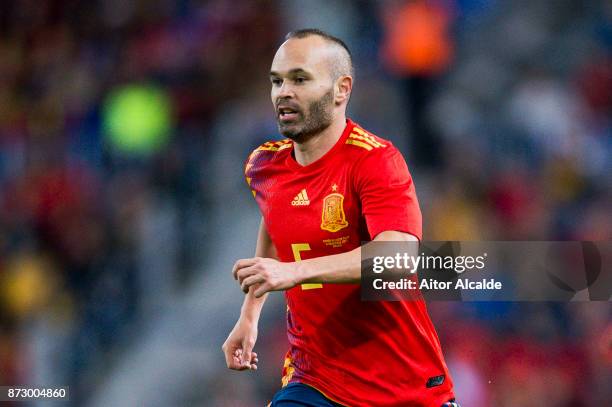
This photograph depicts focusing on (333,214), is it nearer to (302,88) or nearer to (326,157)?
(326,157)

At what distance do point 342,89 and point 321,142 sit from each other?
10.0 inches

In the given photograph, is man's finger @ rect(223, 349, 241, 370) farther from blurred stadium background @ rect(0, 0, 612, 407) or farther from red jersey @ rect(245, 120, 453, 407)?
blurred stadium background @ rect(0, 0, 612, 407)

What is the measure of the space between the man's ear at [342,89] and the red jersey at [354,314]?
17cm

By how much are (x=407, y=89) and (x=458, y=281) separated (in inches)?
127

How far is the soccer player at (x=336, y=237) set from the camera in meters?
3.54

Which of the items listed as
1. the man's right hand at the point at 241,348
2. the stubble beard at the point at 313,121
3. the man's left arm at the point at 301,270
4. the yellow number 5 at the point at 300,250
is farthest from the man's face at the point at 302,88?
the man's right hand at the point at 241,348

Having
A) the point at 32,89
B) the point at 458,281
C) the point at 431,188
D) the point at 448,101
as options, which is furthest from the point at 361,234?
the point at 32,89

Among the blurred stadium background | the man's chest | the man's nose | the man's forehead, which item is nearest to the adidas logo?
the man's chest

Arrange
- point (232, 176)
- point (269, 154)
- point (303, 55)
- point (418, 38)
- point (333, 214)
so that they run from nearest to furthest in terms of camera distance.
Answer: point (333, 214), point (303, 55), point (269, 154), point (232, 176), point (418, 38)

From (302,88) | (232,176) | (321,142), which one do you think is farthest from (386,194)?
(232,176)

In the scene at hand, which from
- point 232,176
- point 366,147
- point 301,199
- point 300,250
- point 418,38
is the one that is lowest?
point 300,250

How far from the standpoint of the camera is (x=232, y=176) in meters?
7.89

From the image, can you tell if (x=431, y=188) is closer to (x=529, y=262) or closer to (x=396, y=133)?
(x=396, y=133)

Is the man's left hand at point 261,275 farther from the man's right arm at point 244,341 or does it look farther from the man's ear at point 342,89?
the man's ear at point 342,89
